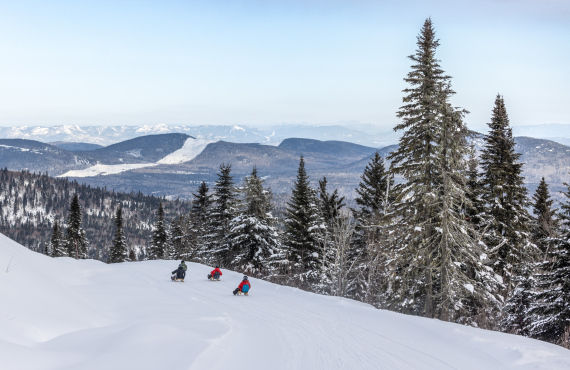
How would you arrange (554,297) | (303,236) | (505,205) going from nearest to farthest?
(554,297) → (505,205) → (303,236)

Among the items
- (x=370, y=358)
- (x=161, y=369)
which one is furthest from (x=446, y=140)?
(x=161, y=369)

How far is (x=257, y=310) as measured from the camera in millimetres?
14406

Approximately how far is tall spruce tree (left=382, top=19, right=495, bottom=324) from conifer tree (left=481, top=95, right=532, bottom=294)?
2721 millimetres


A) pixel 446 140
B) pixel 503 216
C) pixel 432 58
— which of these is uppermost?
pixel 432 58

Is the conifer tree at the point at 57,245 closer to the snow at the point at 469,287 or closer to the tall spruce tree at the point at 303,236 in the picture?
the tall spruce tree at the point at 303,236

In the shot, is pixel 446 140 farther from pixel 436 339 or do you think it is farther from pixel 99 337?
pixel 99 337

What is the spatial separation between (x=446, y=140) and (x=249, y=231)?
20.3 metres

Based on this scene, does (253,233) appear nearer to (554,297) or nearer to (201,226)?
(201,226)

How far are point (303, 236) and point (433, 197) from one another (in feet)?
50.5

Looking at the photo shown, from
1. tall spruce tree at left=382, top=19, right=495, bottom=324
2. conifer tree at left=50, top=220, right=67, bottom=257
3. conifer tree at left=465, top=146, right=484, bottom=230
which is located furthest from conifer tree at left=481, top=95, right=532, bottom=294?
conifer tree at left=50, top=220, right=67, bottom=257

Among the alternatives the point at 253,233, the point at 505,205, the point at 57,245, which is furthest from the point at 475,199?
the point at 57,245

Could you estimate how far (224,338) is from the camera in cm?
998

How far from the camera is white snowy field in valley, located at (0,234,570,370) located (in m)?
8.19

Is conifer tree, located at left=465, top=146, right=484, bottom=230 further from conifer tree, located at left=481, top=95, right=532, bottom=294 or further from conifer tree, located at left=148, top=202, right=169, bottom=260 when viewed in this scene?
conifer tree, located at left=148, top=202, right=169, bottom=260
